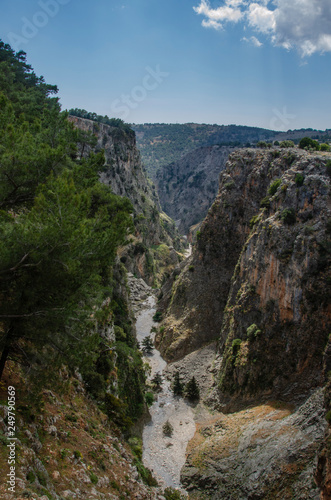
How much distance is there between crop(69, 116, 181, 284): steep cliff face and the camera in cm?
9296

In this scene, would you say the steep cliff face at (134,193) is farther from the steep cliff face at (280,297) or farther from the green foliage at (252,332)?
the green foliage at (252,332)

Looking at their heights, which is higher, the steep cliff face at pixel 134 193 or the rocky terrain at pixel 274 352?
the steep cliff face at pixel 134 193

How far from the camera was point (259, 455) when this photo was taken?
87.6 feet

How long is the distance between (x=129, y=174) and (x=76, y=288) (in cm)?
9969

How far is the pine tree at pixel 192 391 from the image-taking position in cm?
4250

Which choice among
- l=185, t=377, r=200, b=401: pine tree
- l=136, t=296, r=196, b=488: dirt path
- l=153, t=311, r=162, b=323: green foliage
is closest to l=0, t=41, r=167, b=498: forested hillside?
l=136, t=296, r=196, b=488: dirt path

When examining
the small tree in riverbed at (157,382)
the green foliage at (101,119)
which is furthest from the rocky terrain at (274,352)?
the green foliage at (101,119)

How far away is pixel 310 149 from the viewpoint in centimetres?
5041

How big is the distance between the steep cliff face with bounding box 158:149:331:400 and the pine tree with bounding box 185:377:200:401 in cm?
447

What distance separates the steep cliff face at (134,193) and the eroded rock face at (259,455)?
55.0 m

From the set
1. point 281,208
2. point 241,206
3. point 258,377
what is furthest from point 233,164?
point 258,377

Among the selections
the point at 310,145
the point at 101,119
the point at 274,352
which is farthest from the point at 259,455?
the point at 101,119

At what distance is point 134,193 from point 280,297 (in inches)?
3140

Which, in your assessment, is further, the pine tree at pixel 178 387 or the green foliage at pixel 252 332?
the pine tree at pixel 178 387
